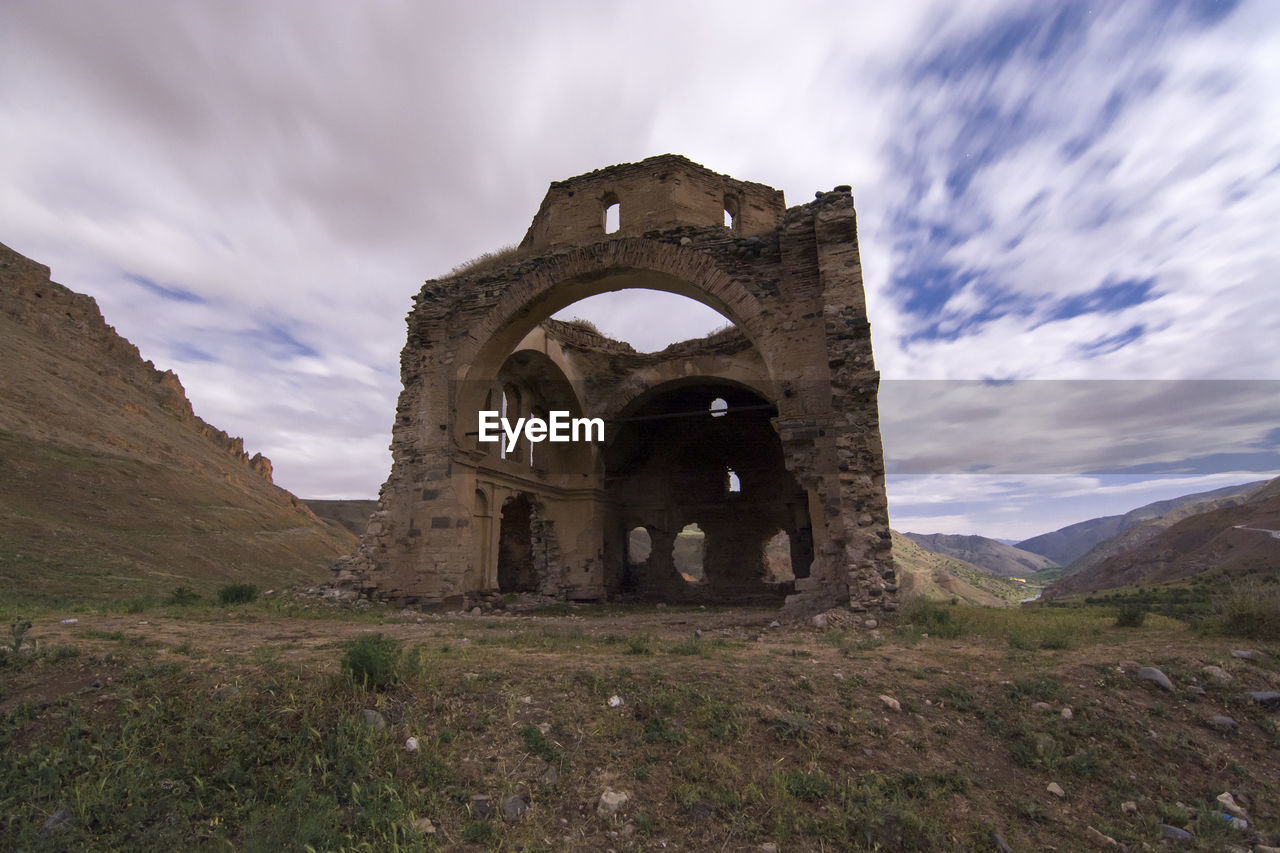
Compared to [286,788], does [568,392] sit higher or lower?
higher

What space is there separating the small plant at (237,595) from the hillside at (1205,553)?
2188cm

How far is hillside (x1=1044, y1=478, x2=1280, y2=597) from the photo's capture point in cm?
1822

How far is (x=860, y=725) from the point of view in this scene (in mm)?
3850

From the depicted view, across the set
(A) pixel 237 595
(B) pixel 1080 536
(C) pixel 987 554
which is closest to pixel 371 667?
(A) pixel 237 595

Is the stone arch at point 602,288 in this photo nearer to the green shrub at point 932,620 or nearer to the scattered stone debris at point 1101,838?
the green shrub at point 932,620

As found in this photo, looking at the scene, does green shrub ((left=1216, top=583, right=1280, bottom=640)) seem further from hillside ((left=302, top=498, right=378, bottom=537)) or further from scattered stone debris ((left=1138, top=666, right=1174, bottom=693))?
hillside ((left=302, top=498, right=378, bottom=537))

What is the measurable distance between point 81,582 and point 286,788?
1354cm

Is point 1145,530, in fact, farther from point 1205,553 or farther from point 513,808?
point 513,808

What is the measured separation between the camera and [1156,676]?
4.51m

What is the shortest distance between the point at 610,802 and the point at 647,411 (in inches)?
626

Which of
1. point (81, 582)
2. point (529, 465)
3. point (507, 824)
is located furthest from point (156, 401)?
point (507, 824)

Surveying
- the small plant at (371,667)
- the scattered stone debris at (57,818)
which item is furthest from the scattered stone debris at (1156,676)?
the scattered stone debris at (57,818)

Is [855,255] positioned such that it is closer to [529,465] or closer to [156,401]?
[529,465]

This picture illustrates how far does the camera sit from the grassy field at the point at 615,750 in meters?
3.06
